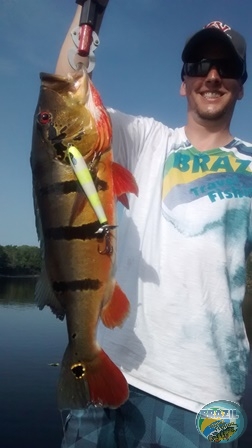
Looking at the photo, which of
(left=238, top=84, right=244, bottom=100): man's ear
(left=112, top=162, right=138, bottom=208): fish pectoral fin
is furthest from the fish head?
(left=238, top=84, right=244, bottom=100): man's ear

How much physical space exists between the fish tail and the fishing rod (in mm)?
1818

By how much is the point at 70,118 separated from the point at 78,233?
2.13 ft

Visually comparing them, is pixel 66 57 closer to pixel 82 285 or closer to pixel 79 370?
pixel 82 285

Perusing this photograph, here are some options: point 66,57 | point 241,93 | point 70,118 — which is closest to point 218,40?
point 241,93

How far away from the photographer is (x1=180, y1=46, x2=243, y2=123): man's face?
3383mm

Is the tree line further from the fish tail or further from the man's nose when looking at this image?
the fish tail

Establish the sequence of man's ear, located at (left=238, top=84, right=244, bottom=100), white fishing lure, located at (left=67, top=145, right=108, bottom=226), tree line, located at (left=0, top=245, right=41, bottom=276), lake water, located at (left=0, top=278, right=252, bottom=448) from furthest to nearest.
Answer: tree line, located at (left=0, top=245, right=41, bottom=276), lake water, located at (left=0, top=278, right=252, bottom=448), man's ear, located at (left=238, top=84, right=244, bottom=100), white fishing lure, located at (left=67, top=145, right=108, bottom=226)

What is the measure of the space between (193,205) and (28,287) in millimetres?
117582

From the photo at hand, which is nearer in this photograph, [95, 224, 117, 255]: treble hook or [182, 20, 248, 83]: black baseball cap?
[95, 224, 117, 255]: treble hook

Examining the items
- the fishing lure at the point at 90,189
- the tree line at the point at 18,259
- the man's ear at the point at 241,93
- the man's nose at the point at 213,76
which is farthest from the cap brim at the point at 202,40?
the tree line at the point at 18,259

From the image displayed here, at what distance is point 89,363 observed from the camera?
2629 millimetres

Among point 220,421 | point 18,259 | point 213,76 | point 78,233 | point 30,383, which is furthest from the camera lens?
point 18,259

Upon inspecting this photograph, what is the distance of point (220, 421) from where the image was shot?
2.93m

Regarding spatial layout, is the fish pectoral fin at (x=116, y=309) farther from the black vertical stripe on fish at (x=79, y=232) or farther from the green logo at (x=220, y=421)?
the green logo at (x=220, y=421)
